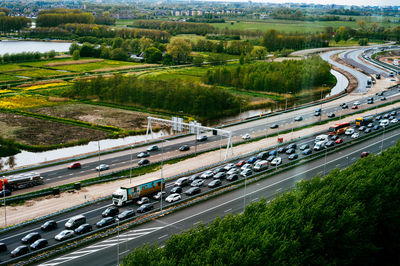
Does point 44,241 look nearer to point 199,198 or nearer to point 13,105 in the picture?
point 199,198

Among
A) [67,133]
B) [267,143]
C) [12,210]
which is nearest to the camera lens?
[12,210]

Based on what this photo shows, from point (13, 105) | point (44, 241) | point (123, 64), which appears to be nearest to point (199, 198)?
point (44, 241)

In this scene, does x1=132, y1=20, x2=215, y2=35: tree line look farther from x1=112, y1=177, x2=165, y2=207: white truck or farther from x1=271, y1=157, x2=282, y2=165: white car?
x1=112, y1=177, x2=165, y2=207: white truck

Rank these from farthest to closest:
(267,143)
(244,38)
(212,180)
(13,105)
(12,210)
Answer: (244,38) → (13,105) → (267,143) → (212,180) → (12,210)

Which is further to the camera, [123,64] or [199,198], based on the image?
[123,64]

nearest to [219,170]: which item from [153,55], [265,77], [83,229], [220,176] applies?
[220,176]

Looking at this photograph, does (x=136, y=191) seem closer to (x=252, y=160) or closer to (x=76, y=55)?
(x=252, y=160)

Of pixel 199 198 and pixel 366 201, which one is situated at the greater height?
pixel 366 201
